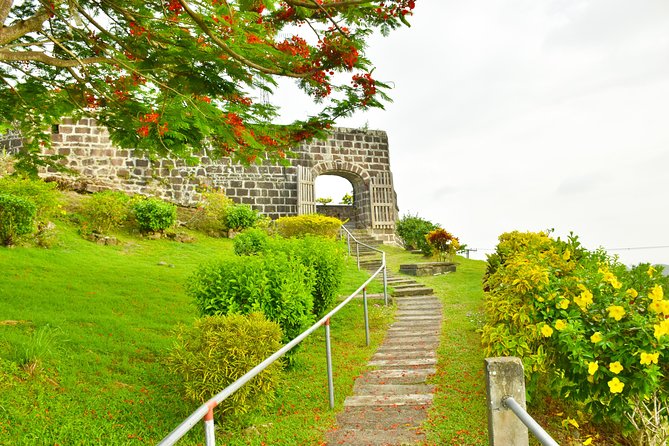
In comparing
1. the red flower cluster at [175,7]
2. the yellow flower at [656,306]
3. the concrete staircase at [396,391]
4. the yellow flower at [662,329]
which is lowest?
the concrete staircase at [396,391]

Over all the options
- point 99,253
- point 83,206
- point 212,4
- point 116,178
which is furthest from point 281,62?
point 116,178

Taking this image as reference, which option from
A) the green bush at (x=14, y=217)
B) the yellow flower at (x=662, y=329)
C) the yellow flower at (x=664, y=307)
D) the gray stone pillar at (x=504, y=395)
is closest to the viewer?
the gray stone pillar at (x=504, y=395)

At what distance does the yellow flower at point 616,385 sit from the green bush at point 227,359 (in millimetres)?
2597

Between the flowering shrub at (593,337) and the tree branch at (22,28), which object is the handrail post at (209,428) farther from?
the tree branch at (22,28)

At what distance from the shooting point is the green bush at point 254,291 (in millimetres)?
5680

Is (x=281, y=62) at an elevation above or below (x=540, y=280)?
above

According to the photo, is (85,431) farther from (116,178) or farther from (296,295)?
(116,178)

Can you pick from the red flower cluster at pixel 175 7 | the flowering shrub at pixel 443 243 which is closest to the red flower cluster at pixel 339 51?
the red flower cluster at pixel 175 7

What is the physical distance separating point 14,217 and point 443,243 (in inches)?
407

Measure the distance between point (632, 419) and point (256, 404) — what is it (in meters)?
2.92

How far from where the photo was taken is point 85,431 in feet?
13.9

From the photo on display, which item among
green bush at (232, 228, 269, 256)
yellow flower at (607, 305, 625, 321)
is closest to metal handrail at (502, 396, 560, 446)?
yellow flower at (607, 305, 625, 321)

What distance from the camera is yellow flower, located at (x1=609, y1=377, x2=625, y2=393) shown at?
11.7ft

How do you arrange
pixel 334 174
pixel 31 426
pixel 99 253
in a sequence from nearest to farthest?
pixel 31 426 < pixel 99 253 < pixel 334 174
